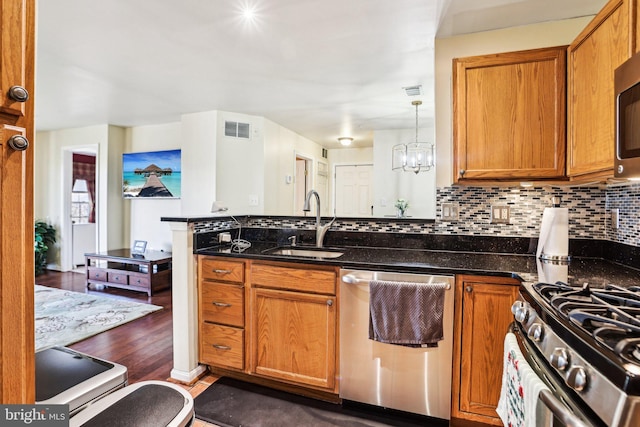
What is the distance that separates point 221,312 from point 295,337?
547 mm

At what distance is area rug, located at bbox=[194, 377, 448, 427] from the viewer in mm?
1769

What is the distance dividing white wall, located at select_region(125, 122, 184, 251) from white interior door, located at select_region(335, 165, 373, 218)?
317 centimetres

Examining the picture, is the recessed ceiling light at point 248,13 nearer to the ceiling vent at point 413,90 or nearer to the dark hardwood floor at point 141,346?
the ceiling vent at point 413,90

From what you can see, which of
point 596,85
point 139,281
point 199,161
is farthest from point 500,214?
point 139,281

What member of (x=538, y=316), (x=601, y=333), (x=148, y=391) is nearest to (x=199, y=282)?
(x=148, y=391)

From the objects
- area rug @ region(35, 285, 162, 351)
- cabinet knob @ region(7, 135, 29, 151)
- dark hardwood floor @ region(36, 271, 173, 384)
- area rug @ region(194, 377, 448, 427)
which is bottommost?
area rug @ region(194, 377, 448, 427)

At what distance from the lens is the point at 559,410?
2.79 ft

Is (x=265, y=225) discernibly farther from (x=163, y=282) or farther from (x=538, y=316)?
(x=163, y=282)

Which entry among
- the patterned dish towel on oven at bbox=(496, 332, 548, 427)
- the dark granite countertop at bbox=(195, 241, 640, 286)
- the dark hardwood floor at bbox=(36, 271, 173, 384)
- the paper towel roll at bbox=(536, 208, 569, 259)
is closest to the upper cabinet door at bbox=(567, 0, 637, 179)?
the paper towel roll at bbox=(536, 208, 569, 259)

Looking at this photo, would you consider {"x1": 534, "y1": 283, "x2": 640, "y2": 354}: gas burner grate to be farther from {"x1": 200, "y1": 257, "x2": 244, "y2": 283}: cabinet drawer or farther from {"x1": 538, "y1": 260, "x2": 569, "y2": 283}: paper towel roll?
A: {"x1": 200, "y1": 257, "x2": 244, "y2": 283}: cabinet drawer

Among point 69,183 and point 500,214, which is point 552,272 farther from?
point 69,183

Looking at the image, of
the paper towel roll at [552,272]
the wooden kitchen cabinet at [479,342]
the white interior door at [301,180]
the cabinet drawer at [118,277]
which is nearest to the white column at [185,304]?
the wooden kitchen cabinet at [479,342]

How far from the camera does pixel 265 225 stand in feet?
8.75

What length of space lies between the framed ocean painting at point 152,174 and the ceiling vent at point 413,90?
323 cm
